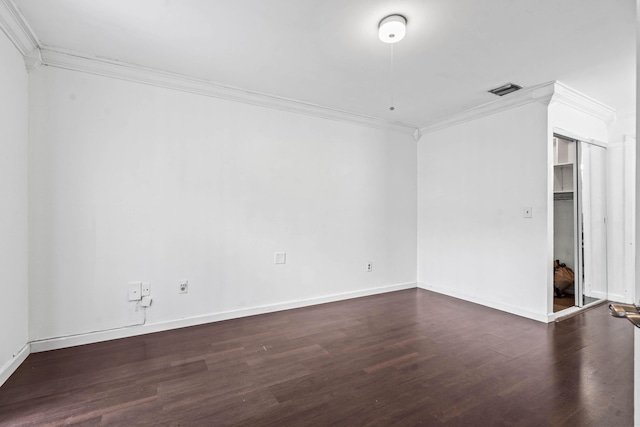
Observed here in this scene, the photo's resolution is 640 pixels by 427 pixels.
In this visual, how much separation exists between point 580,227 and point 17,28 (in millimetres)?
5560

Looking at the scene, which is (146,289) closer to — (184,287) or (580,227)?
(184,287)

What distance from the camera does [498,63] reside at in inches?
106

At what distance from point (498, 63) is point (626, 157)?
8.75 feet

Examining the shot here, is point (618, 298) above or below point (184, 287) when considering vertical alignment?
below

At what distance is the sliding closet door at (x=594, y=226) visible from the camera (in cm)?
378

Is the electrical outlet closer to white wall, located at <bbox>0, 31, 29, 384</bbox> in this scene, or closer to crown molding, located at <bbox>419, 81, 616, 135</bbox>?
white wall, located at <bbox>0, 31, 29, 384</bbox>

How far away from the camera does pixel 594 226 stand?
3922 millimetres

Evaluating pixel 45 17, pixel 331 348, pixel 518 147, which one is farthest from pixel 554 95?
pixel 45 17

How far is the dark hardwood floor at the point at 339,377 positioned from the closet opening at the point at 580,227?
30.5 inches

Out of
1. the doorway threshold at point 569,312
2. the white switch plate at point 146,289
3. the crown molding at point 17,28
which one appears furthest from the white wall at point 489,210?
the crown molding at point 17,28

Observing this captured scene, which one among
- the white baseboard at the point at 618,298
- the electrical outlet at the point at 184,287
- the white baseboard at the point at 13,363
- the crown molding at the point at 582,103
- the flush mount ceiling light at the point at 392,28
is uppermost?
the flush mount ceiling light at the point at 392,28

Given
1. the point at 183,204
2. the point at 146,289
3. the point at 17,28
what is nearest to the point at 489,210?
the point at 183,204

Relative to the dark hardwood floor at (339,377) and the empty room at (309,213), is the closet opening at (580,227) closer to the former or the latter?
the empty room at (309,213)

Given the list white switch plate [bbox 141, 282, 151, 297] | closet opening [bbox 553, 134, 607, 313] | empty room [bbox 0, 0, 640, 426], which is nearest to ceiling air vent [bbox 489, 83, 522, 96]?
empty room [bbox 0, 0, 640, 426]
